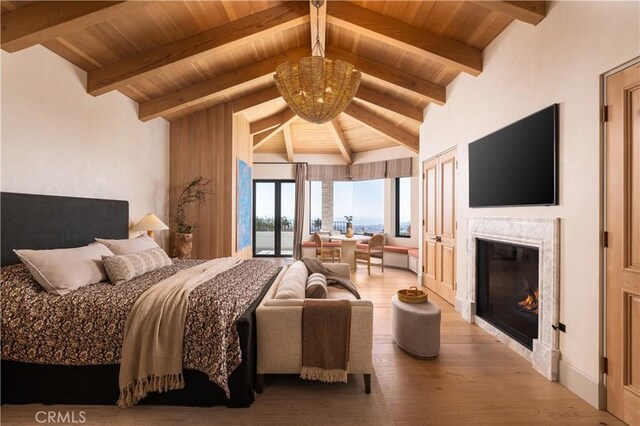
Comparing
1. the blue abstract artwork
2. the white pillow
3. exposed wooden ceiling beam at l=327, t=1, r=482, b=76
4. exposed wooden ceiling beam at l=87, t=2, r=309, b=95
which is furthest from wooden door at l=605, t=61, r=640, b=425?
the blue abstract artwork

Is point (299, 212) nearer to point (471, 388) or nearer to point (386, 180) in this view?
point (386, 180)

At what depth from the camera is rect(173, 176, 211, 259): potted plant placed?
15.2 feet

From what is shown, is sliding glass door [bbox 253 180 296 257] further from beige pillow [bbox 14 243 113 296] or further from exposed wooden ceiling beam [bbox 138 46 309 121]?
beige pillow [bbox 14 243 113 296]

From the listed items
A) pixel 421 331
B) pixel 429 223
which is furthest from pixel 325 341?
pixel 429 223

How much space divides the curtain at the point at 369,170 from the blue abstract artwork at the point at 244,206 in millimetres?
3050

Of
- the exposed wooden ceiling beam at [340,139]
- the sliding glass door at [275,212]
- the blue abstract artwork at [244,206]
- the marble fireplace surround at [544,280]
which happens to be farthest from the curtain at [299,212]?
the marble fireplace surround at [544,280]

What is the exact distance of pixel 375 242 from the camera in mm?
6520

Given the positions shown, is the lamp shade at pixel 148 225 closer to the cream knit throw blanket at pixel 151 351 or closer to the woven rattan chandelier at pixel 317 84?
the cream knit throw blanket at pixel 151 351

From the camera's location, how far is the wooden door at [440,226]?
422 centimetres

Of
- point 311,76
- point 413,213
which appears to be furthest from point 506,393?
point 413,213

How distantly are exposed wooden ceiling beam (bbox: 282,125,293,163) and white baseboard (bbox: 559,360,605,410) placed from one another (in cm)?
643

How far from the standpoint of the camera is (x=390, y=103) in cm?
509

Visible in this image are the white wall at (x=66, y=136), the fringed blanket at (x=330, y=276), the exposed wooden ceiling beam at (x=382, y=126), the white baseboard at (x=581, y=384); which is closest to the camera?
the white baseboard at (x=581, y=384)

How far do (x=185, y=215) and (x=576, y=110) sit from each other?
5.26 meters
